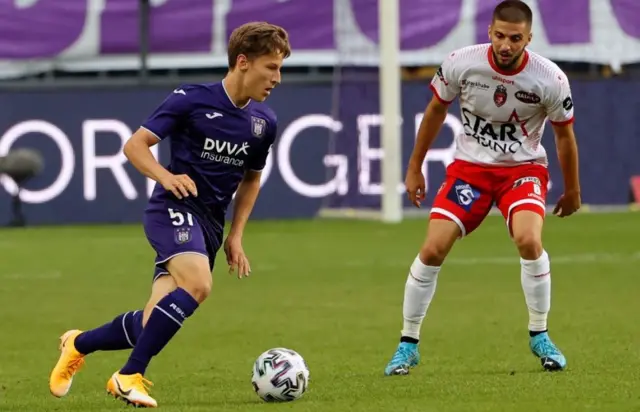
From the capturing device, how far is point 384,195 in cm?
1931

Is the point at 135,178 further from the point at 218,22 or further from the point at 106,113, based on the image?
the point at 218,22

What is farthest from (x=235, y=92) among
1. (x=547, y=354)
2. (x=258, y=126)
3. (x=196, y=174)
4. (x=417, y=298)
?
(x=547, y=354)

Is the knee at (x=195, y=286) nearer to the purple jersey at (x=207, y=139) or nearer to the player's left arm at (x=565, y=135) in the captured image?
the purple jersey at (x=207, y=139)

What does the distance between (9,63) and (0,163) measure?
1.94 meters

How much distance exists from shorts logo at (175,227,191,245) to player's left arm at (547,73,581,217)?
2.12 metres

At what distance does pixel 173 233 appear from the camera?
7.09 m

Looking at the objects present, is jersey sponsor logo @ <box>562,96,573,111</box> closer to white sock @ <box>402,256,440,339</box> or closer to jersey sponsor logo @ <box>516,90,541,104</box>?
jersey sponsor logo @ <box>516,90,541,104</box>

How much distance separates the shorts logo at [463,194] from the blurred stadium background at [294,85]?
37.7 ft

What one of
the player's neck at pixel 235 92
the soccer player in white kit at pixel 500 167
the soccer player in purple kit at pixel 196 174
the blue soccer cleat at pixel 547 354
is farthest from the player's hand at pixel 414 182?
the player's neck at pixel 235 92

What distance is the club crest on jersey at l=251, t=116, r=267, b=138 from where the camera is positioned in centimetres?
734

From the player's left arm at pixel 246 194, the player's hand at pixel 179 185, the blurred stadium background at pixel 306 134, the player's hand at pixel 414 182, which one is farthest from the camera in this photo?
the blurred stadium background at pixel 306 134

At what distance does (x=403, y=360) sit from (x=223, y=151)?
1.56 m

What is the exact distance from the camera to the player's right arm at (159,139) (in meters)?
6.82

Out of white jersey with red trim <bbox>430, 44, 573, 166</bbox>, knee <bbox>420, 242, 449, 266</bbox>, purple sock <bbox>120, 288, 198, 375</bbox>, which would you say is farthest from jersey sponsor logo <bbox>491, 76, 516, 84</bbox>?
purple sock <bbox>120, 288, 198, 375</bbox>
